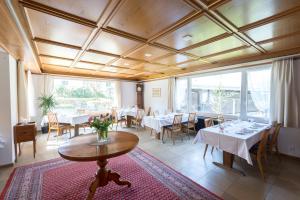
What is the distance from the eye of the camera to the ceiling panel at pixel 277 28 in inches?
72.1

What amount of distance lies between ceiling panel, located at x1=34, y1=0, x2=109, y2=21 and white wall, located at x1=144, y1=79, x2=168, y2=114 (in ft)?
16.3

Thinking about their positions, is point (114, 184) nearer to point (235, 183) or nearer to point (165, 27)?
point (235, 183)

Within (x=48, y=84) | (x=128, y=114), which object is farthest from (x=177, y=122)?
(x=48, y=84)

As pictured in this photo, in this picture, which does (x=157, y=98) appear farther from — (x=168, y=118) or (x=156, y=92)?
(x=168, y=118)

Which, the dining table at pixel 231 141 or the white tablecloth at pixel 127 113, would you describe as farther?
the white tablecloth at pixel 127 113

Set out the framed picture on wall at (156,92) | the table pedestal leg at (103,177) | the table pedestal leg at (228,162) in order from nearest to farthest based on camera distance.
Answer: the table pedestal leg at (103,177) → the table pedestal leg at (228,162) → the framed picture on wall at (156,92)

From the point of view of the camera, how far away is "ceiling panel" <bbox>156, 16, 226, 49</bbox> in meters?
1.92

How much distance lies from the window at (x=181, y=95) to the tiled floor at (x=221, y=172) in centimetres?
229

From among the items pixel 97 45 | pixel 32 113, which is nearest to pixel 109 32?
pixel 97 45

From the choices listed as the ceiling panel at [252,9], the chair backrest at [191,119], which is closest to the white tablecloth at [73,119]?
the chair backrest at [191,119]

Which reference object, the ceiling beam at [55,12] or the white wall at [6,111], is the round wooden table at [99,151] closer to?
the ceiling beam at [55,12]

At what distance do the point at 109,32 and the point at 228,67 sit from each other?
11.9 feet

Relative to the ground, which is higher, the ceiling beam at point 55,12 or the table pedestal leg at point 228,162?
the ceiling beam at point 55,12

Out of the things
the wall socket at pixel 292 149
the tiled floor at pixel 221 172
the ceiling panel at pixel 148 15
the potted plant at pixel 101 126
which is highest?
the ceiling panel at pixel 148 15
